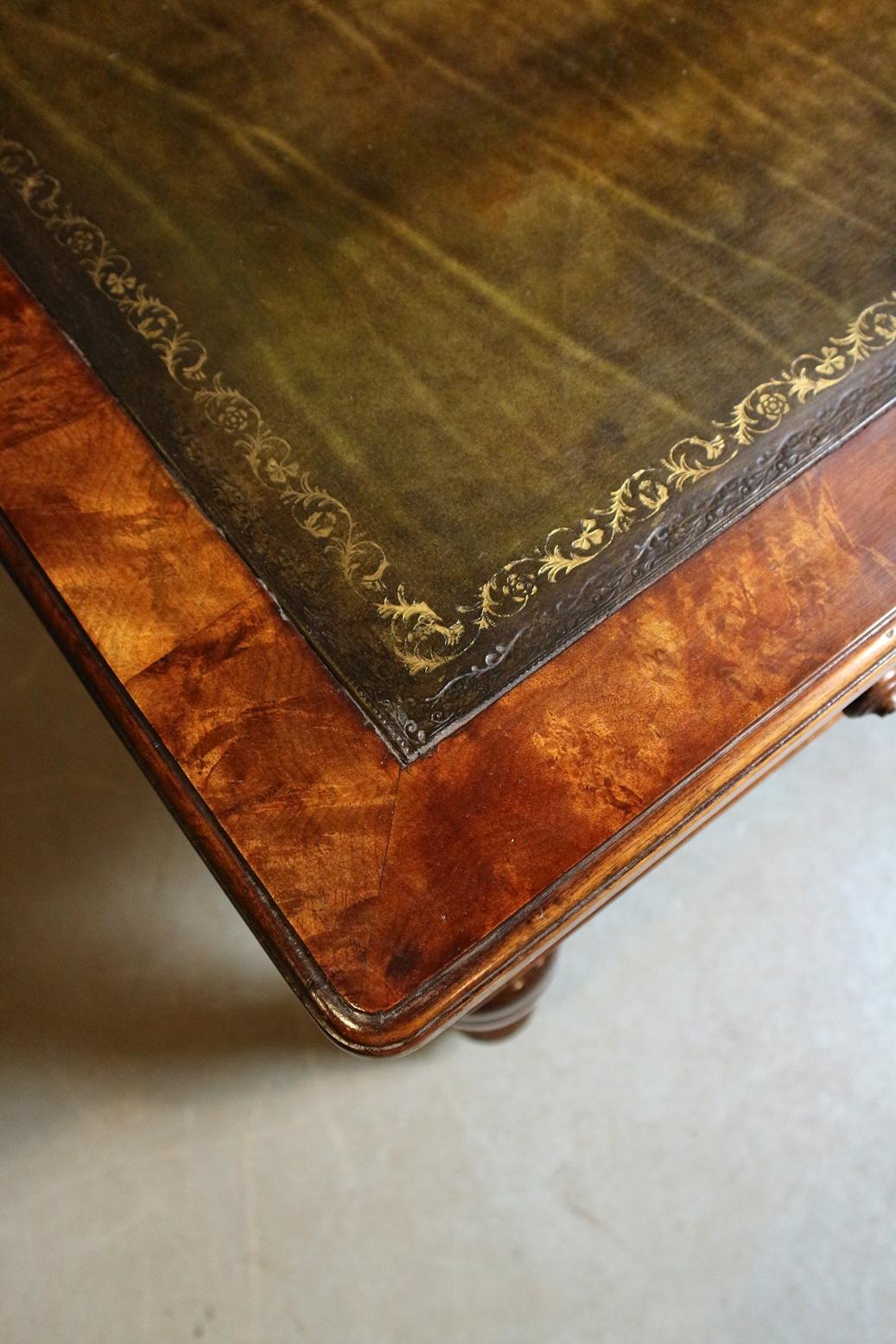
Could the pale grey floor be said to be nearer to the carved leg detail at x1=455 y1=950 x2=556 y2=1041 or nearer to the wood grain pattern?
the carved leg detail at x1=455 y1=950 x2=556 y2=1041

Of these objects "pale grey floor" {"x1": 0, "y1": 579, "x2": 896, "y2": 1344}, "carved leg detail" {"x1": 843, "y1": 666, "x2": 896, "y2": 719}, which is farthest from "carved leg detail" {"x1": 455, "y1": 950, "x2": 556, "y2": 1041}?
"carved leg detail" {"x1": 843, "y1": 666, "x2": 896, "y2": 719}

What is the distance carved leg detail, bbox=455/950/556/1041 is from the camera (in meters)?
0.97

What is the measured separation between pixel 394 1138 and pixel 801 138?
97 centimetres

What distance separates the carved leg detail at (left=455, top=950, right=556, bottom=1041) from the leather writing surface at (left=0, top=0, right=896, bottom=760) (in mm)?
359

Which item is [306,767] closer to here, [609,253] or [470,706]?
[470,706]

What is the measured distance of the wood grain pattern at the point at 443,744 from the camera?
0.66 m

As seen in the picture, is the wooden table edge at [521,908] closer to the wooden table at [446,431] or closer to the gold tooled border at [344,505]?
the wooden table at [446,431]

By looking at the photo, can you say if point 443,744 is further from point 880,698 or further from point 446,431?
point 880,698

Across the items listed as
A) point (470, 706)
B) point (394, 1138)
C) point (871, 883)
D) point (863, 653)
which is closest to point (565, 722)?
point (470, 706)

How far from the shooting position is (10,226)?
0.85 meters

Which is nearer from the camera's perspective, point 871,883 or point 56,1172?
point 56,1172

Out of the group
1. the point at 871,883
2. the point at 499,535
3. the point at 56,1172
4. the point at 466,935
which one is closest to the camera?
the point at 466,935

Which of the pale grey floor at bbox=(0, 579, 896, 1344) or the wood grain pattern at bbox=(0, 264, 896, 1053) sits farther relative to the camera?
the pale grey floor at bbox=(0, 579, 896, 1344)

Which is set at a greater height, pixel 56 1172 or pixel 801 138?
pixel 801 138
